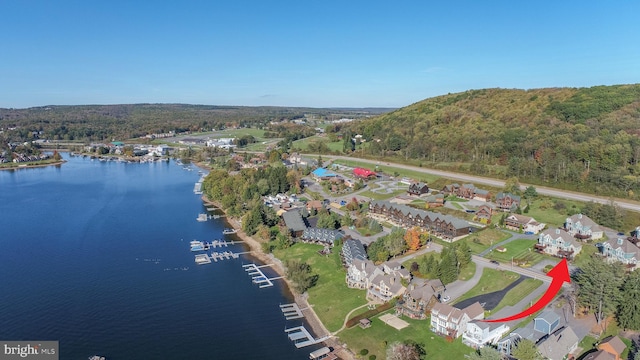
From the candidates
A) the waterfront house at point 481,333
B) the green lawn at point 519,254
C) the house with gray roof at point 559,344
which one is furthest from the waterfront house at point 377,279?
the house with gray roof at point 559,344

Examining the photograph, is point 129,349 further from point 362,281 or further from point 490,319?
point 490,319

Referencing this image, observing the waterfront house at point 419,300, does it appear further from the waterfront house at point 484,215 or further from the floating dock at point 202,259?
the floating dock at point 202,259

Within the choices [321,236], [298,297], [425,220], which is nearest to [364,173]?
[425,220]

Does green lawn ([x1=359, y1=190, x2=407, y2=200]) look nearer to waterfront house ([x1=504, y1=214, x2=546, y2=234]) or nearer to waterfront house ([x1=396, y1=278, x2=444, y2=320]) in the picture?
waterfront house ([x1=504, y1=214, x2=546, y2=234])

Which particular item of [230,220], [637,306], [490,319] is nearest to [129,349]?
[490,319]

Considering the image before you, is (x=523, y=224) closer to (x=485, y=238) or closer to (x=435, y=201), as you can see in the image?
(x=485, y=238)

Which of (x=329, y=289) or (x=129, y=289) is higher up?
(x=329, y=289)

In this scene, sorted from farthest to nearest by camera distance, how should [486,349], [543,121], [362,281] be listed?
1. [543,121]
2. [362,281]
3. [486,349]
